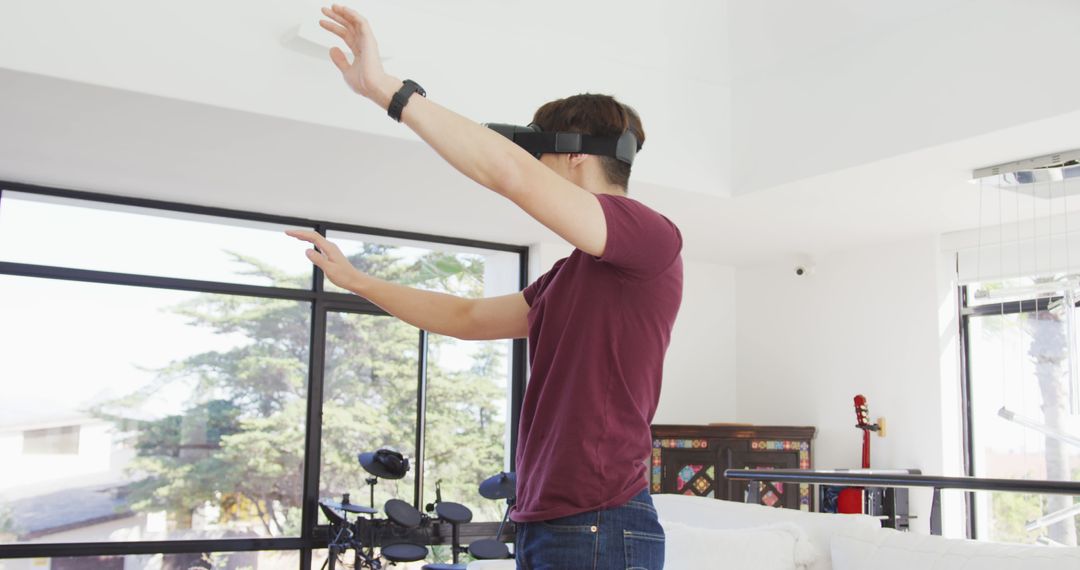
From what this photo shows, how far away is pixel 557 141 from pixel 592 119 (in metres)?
0.06

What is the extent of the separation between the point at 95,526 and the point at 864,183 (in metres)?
4.56

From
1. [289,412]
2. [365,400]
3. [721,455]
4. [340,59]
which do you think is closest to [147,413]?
[289,412]

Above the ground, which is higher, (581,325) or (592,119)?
(592,119)

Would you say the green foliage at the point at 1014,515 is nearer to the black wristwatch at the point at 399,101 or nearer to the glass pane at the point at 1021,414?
the glass pane at the point at 1021,414

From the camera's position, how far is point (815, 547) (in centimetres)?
264

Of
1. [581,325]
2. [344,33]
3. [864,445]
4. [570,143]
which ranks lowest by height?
[864,445]

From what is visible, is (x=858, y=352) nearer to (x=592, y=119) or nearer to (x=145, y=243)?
(x=145, y=243)

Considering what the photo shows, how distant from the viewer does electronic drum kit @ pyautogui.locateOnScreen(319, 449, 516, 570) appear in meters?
5.72

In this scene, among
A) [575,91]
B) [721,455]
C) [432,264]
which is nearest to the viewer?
[575,91]

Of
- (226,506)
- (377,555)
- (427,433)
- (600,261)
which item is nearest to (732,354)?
(427,433)

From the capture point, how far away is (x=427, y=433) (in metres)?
6.54

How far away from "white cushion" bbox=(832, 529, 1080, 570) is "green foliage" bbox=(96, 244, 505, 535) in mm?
4293

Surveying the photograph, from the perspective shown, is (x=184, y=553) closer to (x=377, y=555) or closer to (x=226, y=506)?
(x=226, y=506)

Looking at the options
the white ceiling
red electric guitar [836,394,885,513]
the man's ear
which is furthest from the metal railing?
red electric guitar [836,394,885,513]
